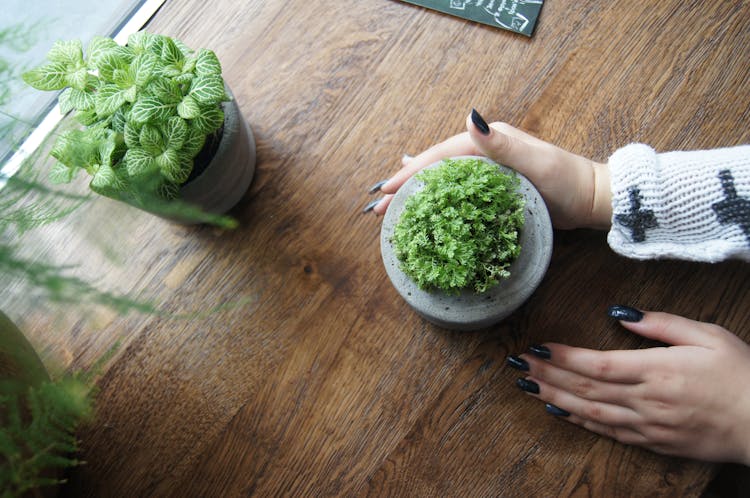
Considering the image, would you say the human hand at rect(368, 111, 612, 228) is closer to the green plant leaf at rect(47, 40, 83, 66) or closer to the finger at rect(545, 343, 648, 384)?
the finger at rect(545, 343, 648, 384)

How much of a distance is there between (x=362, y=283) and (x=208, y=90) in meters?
0.38

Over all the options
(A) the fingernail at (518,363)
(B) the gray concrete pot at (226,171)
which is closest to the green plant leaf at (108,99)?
(B) the gray concrete pot at (226,171)

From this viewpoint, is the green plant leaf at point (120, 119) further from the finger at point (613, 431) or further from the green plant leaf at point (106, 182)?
the finger at point (613, 431)

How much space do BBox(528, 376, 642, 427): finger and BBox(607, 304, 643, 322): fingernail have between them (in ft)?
0.44

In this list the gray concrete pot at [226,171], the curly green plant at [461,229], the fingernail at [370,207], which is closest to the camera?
the curly green plant at [461,229]

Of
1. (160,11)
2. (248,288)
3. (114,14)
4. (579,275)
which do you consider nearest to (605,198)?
(579,275)

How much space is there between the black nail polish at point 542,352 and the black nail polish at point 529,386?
1.7 inches

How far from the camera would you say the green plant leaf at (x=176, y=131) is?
26.0 inches

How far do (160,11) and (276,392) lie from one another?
0.72m

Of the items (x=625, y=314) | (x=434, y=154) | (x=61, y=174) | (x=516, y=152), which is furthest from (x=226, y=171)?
(x=625, y=314)

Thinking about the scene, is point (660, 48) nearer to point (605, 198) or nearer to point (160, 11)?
point (605, 198)

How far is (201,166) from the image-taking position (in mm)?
738

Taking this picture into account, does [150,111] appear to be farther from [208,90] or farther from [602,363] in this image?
[602,363]

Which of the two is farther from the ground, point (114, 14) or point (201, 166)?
point (114, 14)
